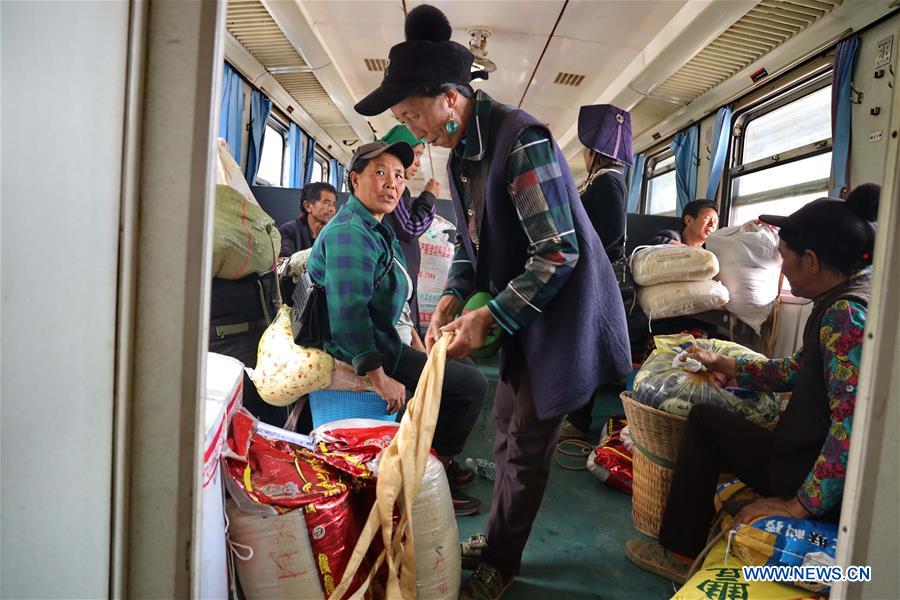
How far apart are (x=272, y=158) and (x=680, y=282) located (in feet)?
18.9

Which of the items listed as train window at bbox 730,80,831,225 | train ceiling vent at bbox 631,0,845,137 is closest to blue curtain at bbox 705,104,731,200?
train window at bbox 730,80,831,225

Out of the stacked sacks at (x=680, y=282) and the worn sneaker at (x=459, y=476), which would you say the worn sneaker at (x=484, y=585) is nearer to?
the worn sneaker at (x=459, y=476)

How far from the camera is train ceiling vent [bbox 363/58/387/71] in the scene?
18.0ft

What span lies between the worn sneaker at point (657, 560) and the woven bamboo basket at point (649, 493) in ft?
0.32

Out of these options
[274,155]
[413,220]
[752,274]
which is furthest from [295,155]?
[752,274]

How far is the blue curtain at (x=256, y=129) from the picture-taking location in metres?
5.48

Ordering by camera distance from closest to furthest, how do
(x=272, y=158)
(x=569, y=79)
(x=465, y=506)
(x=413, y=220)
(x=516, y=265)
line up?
(x=516, y=265) < (x=465, y=506) < (x=413, y=220) < (x=569, y=79) < (x=272, y=158)

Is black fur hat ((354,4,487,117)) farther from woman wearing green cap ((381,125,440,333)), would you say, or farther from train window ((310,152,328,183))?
train window ((310,152,328,183))

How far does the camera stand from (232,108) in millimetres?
4930

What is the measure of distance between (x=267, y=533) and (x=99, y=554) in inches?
20.4

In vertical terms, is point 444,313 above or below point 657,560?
above

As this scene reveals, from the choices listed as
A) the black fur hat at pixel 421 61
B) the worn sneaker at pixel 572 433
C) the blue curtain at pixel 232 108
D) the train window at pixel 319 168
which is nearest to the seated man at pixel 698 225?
the worn sneaker at pixel 572 433

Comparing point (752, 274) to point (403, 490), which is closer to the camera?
point (403, 490)

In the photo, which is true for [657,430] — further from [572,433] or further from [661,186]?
[661,186]
